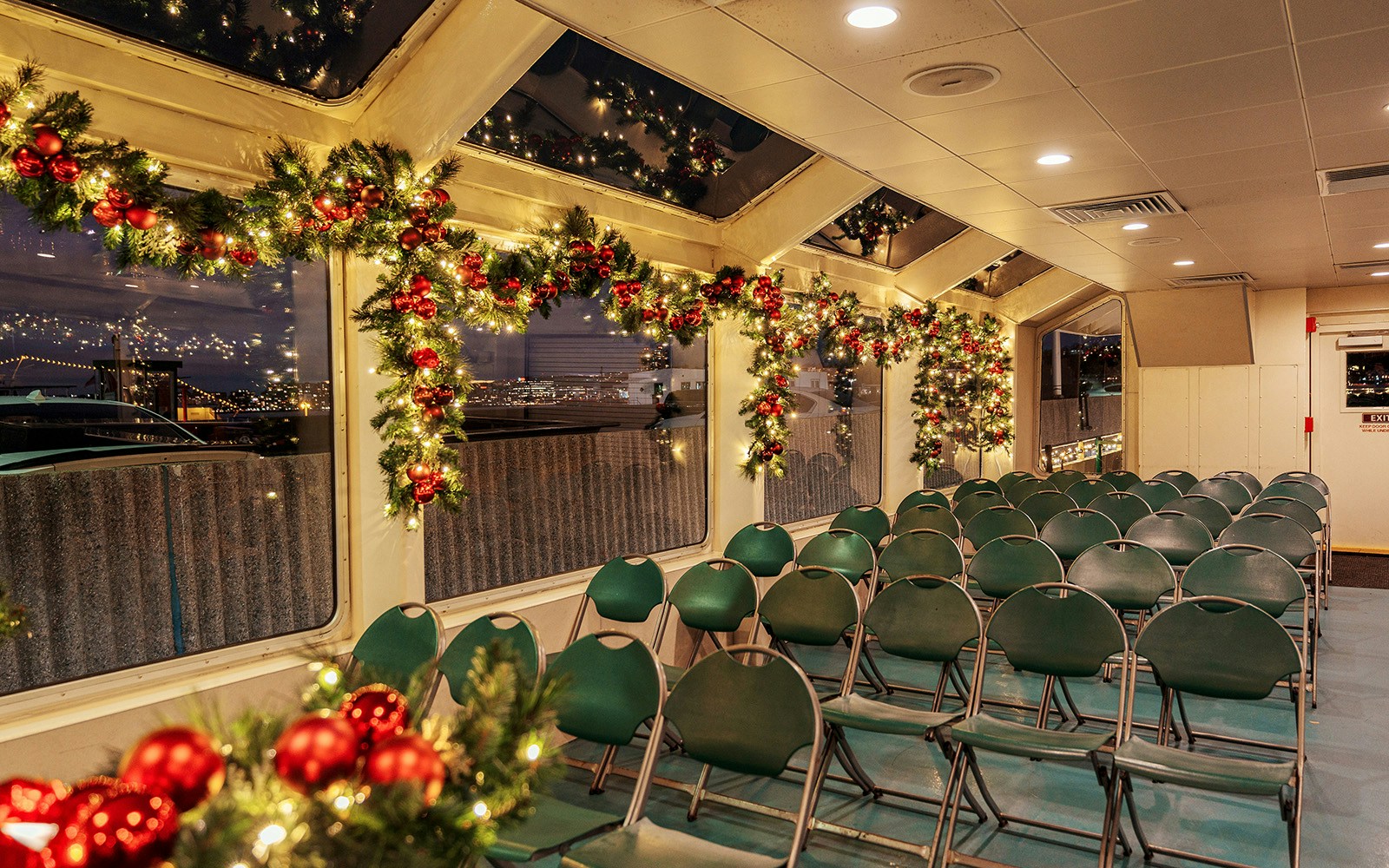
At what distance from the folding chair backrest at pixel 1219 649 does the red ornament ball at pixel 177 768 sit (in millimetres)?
3726

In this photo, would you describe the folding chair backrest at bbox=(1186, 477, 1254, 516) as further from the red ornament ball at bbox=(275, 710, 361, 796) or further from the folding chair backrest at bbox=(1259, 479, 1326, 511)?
the red ornament ball at bbox=(275, 710, 361, 796)

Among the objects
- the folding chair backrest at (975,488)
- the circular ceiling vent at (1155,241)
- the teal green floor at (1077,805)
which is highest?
the circular ceiling vent at (1155,241)

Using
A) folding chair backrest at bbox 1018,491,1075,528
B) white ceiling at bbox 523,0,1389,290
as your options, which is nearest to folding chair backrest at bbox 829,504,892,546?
folding chair backrest at bbox 1018,491,1075,528

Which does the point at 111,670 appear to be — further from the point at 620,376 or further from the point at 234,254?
the point at 620,376

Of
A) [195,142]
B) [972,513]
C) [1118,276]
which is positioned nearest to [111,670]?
[195,142]

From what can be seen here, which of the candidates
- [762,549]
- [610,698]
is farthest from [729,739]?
[762,549]

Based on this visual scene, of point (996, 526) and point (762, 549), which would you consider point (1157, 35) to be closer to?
point (762, 549)

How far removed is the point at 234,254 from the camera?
3.61m

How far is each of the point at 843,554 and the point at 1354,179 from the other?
367 centimetres

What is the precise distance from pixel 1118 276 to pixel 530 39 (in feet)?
24.7

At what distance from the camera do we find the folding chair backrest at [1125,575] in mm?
5301

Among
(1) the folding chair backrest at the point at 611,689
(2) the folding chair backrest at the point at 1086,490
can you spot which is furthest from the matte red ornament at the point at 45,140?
(2) the folding chair backrest at the point at 1086,490

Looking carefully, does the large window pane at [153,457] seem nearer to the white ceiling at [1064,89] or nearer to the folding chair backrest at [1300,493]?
the white ceiling at [1064,89]

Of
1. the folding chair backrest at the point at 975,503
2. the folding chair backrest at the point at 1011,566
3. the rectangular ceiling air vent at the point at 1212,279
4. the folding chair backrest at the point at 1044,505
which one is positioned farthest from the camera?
the rectangular ceiling air vent at the point at 1212,279
